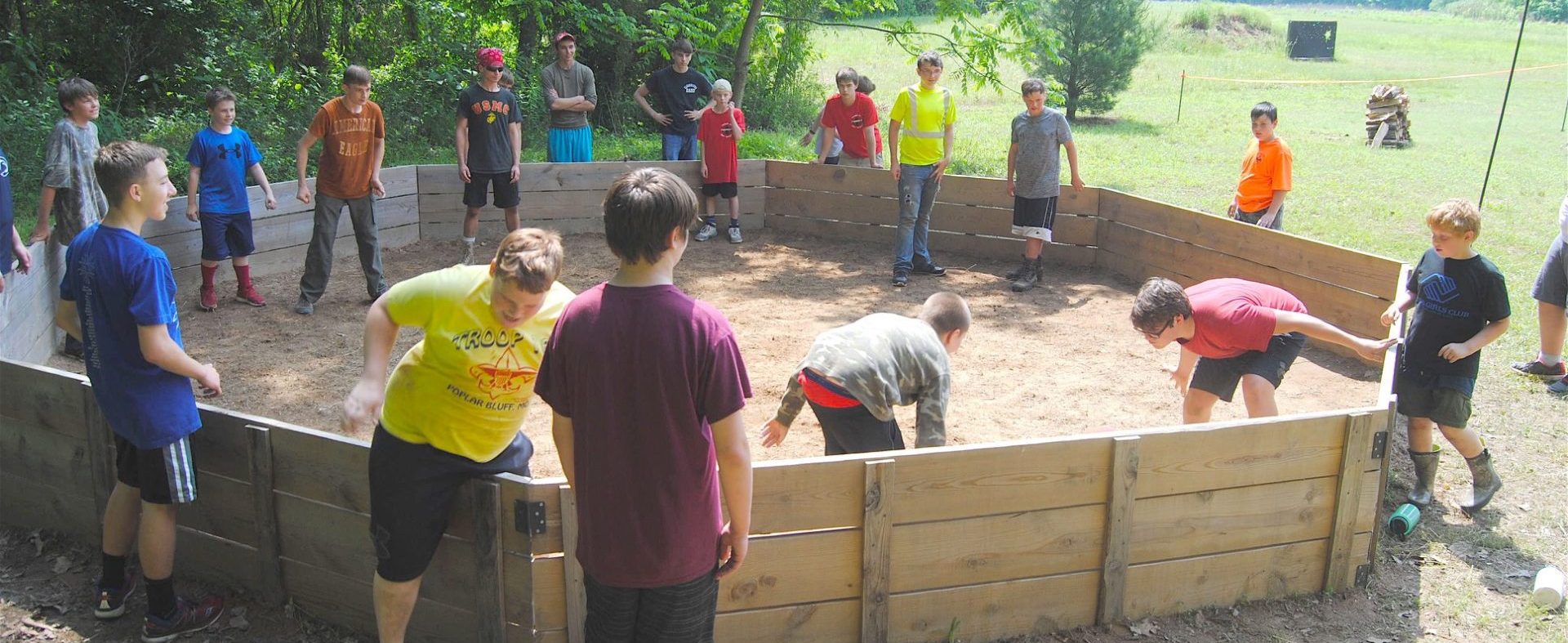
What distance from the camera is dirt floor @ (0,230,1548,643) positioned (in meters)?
4.46

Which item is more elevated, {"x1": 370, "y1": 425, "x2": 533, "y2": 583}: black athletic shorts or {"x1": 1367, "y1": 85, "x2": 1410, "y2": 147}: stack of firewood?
{"x1": 1367, "y1": 85, "x2": 1410, "y2": 147}: stack of firewood

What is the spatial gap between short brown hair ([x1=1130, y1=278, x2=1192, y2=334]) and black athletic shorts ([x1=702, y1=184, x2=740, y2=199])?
6608mm

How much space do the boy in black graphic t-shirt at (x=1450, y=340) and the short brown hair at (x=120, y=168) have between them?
5193 millimetres

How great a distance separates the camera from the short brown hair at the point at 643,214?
2.58 metres

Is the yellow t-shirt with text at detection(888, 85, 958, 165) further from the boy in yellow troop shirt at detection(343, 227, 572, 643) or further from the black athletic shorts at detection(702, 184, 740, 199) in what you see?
the boy in yellow troop shirt at detection(343, 227, 572, 643)

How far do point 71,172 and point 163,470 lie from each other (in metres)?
3.81

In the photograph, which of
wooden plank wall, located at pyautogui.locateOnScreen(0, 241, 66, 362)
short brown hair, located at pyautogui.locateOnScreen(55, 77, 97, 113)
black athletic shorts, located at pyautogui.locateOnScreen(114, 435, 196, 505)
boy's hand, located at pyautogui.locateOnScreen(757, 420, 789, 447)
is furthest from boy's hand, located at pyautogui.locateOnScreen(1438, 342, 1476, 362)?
short brown hair, located at pyautogui.locateOnScreen(55, 77, 97, 113)

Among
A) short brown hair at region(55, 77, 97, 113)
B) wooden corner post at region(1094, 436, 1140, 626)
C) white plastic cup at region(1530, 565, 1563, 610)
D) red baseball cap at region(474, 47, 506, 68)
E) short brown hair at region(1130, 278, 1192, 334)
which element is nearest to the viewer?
wooden corner post at region(1094, 436, 1140, 626)

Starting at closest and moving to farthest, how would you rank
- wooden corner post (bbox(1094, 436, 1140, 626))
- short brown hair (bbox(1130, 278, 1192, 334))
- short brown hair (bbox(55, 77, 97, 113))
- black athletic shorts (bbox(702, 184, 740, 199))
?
wooden corner post (bbox(1094, 436, 1140, 626)) → short brown hair (bbox(1130, 278, 1192, 334)) → short brown hair (bbox(55, 77, 97, 113)) → black athletic shorts (bbox(702, 184, 740, 199))

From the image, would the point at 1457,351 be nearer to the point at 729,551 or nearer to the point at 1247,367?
the point at 1247,367

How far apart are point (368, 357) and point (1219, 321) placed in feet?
11.3

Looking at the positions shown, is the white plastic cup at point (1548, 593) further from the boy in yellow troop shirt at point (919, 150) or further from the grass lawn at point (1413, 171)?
the boy in yellow troop shirt at point (919, 150)

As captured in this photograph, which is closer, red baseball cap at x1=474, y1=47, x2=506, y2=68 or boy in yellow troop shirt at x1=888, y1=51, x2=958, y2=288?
red baseball cap at x1=474, y1=47, x2=506, y2=68

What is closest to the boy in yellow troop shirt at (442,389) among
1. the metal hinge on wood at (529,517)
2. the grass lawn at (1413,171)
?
the metal hinge on wood at (529,517)
